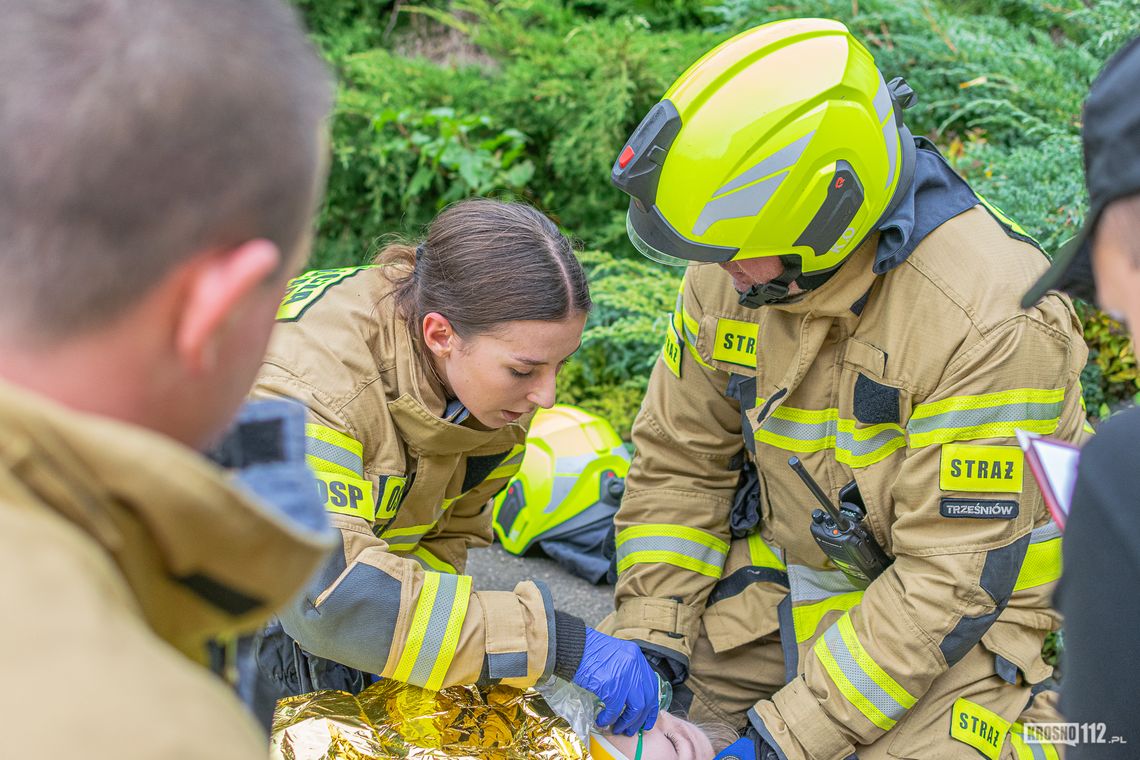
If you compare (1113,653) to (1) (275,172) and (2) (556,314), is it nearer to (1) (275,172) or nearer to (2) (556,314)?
(1) (275,172)

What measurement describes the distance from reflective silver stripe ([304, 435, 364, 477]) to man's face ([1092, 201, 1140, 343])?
158 cm

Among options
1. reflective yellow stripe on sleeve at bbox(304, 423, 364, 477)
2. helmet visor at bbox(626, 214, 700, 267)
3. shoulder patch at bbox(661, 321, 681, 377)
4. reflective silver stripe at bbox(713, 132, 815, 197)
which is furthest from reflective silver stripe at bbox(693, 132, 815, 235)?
reflective yellow stripe on sleeve at bbox(304, 423, 364, 477)

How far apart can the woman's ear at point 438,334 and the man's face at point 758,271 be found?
0.68 m

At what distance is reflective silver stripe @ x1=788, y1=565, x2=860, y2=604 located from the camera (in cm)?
287

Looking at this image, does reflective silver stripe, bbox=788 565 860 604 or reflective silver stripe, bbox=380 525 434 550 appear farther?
reflective silver stripe, bbox=788 565 860 604

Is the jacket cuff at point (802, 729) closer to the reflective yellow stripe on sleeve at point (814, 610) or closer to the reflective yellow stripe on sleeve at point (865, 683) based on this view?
A: the reflective yellow stripe on sleeve at point (865, 683)

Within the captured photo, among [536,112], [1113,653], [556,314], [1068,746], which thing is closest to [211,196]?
[1113,653]

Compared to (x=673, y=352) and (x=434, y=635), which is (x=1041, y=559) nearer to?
(x=673, y=352)

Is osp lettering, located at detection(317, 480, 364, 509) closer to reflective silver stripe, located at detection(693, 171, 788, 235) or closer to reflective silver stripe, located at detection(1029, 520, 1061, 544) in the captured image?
reflective silver stripe, located at detection(693, 171, 788, 235)

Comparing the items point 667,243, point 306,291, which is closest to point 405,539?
point 306,291

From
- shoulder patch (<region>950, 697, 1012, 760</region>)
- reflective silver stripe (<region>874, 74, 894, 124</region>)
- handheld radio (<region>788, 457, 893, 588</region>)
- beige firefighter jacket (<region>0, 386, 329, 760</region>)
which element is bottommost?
shoulder patch (<region>950, 697, 1012, 760</region>)

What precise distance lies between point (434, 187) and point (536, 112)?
2.35 ft

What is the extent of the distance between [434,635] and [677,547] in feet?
3.10

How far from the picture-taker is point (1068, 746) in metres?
1.47
